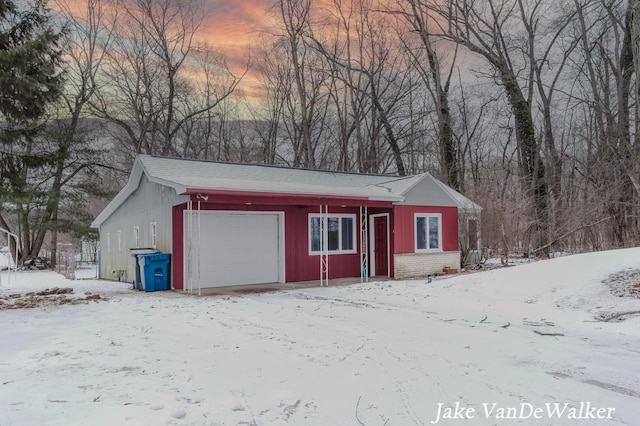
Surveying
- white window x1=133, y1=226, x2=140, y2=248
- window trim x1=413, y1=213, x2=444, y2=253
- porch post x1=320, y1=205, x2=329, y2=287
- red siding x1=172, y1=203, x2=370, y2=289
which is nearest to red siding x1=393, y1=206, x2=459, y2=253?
window trim x1=413, y1=213, x2=444, y2=253

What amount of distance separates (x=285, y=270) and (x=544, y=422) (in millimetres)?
9844

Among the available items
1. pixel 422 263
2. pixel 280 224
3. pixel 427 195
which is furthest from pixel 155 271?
pixel 427 195

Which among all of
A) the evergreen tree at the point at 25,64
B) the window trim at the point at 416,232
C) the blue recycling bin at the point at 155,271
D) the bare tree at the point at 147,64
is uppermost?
the bare tree at the point at 147,64

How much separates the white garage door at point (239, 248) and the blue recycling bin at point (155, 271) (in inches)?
34.0

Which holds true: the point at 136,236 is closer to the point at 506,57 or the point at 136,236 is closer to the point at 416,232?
the point at 416,232

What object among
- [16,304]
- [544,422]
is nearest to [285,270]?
[16,304]

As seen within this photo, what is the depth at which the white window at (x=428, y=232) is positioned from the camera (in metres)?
14.2

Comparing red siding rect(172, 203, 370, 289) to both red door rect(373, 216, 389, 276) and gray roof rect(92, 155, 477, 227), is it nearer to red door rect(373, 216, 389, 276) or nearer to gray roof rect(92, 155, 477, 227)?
gray roof rect(92, 155, 477, 227)

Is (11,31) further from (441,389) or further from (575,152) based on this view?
(575,152)

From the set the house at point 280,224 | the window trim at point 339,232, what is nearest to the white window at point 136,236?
the house at point 280,224

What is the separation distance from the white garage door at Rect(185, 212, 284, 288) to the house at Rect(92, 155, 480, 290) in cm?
3

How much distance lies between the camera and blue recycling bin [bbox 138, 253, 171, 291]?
432 inches

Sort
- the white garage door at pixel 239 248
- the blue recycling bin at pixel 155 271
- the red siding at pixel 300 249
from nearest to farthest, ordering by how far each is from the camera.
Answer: the blue recycling bin at pixel 155 271 < the white garage door at pixel 239 248 < the red siding at pixel 300 249

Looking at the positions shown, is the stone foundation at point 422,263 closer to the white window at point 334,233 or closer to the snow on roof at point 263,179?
the white window at point 334,233
